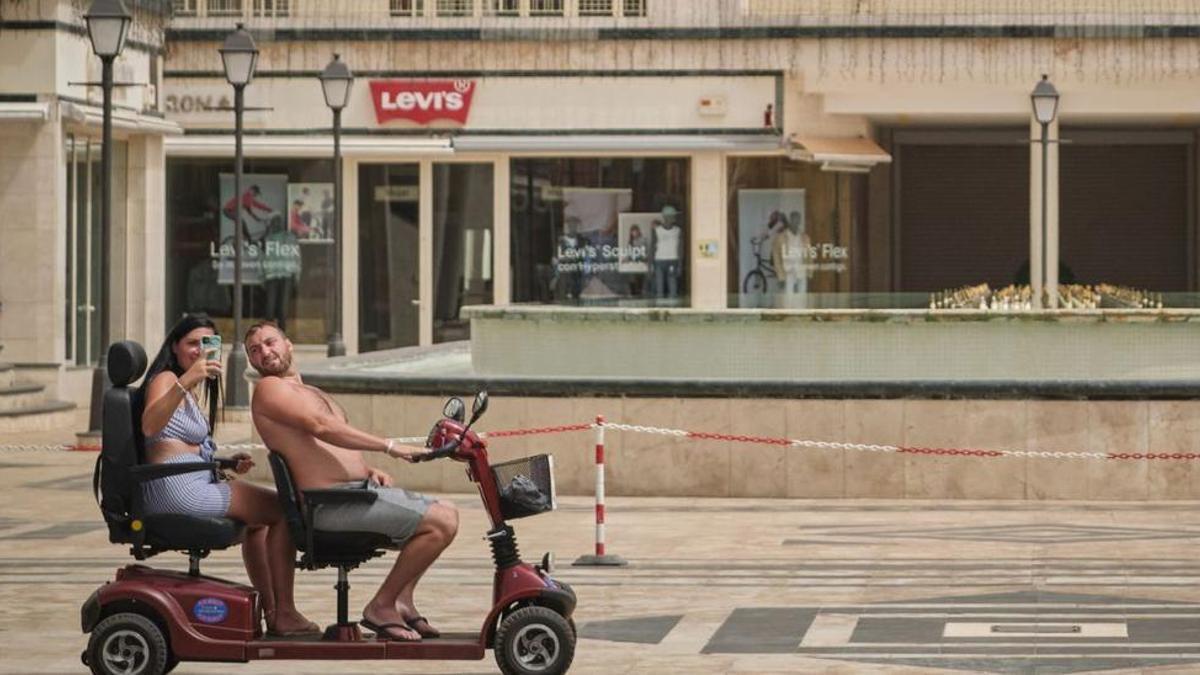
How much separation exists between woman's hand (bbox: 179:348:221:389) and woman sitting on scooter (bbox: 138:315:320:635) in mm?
25

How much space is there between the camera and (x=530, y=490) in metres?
12.0

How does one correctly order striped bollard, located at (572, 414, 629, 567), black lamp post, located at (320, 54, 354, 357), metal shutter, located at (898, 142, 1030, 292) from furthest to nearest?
metal shutter, located at (898, 142, 1030, 292) → black lamp post, located at (320, 54, 354, 357) → striped bollard, located at (572, 414, 629, 567)

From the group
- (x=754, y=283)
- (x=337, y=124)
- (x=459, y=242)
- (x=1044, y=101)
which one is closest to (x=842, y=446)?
(x=337, y=124)

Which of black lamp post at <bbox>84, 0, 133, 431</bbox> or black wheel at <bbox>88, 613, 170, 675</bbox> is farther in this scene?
black lamp post at <bbox>84, 0, 133, 431</bbox>

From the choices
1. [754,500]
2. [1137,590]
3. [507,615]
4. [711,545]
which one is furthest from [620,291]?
[507,615]

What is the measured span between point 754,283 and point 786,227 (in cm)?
86

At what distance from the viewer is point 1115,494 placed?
20.8 m

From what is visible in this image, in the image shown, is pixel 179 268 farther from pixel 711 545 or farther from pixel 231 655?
pixel 231 655

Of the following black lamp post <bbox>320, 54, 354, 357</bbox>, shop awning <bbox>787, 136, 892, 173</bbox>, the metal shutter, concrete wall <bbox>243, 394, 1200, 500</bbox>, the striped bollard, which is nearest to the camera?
the striped bollard

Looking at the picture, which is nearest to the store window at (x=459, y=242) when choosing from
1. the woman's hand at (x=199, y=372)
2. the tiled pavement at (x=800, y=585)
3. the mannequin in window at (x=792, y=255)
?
the mannequin in window at (x=792, y=255)

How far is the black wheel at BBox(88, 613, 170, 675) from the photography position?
38.5ft

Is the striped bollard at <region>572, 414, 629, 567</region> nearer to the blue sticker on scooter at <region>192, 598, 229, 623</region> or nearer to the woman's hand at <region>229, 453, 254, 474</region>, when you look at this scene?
the woman's hand at <region>229, 453, 254, 474</region>

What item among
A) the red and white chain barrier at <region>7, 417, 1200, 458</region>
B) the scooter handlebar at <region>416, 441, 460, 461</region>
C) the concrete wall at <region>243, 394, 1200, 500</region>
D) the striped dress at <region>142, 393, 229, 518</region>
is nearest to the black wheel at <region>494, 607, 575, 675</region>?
the scooter handlebar at <region>416, 441, 460, 461</region>

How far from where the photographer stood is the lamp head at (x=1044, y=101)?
36.3 meters
